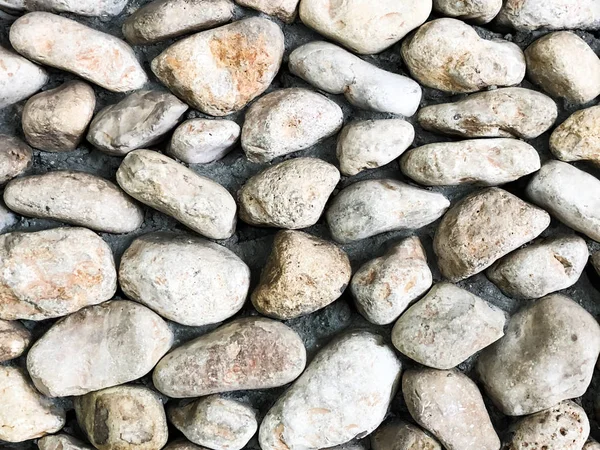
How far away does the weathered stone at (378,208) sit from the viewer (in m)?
0.73

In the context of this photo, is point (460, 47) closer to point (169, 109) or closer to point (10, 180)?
point (169, 109)

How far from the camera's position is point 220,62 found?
73 cm

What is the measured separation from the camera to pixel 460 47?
0.74 m

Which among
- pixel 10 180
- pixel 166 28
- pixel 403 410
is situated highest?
pixel 166 28

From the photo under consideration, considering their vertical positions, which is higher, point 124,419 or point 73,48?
point 73,48

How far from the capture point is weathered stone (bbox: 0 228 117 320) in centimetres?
72

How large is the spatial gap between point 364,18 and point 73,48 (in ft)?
0.99

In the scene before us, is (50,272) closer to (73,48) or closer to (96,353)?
(96,353)

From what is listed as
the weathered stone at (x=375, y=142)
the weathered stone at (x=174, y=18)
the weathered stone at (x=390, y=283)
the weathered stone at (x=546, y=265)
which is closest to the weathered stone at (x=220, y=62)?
the weathered stone at (x=174, y=18)

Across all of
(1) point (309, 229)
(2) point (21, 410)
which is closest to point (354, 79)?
(1) point (309, 229)

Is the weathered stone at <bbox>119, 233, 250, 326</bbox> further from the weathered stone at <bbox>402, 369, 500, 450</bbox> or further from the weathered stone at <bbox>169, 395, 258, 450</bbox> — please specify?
the weathered stone at <bbox>402, 369, 500, 450</bbox>

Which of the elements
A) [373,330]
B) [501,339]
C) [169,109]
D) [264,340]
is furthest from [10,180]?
[501,339]

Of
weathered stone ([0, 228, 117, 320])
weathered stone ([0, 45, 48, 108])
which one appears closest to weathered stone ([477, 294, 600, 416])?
weathered stone ([0, 228, 117, 320])

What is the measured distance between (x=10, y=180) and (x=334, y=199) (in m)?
0.34
